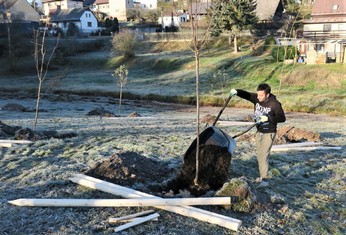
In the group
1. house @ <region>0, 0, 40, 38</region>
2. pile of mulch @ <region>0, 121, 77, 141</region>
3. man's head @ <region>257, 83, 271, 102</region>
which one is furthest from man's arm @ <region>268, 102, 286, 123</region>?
house @ <region>0, 0, 40, 38</region>

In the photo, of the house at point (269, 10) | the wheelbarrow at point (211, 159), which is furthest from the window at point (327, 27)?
the wheelbarrow at point (211, 159)

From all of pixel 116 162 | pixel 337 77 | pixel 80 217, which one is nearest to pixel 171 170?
pixel 116 162

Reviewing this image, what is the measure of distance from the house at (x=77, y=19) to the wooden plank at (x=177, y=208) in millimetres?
61236

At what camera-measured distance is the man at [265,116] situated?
6.40 metres

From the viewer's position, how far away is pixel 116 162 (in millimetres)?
6457

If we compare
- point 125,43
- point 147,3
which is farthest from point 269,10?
point 147,3

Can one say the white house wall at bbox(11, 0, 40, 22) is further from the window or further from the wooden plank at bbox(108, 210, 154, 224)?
the wooden plank at bbox(108, 210, 154, 224)

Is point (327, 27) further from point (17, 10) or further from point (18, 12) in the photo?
point (17, 10)

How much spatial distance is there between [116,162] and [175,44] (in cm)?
4667

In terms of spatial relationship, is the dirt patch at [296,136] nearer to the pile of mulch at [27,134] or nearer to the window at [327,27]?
the pile of mulch at [27,134]

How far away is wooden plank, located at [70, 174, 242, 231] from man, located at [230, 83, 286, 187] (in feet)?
5.80

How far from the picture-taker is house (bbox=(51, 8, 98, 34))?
65.6 m

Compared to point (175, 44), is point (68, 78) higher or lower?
lower

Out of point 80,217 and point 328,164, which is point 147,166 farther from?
point 328,164
